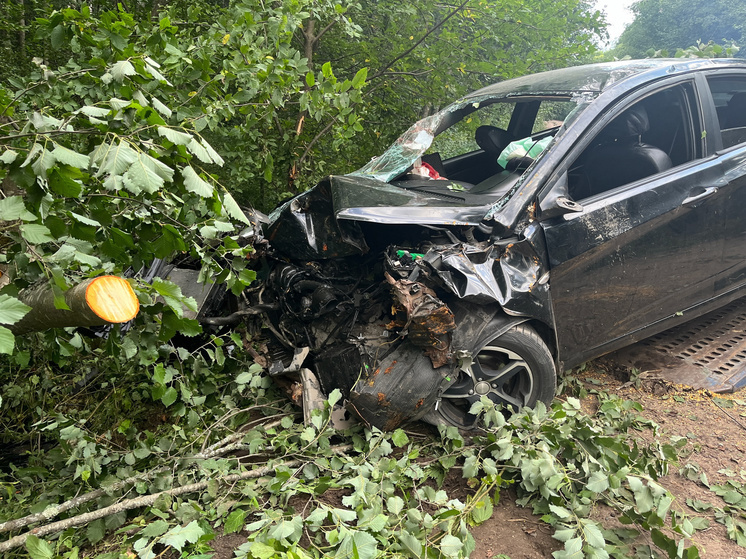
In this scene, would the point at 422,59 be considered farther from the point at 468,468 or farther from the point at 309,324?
the point at 468,468

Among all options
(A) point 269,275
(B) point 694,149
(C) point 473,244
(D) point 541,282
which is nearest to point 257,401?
(A) point 269,275

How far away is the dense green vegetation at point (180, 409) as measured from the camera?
4.48 ft

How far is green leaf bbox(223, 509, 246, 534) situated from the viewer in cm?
189

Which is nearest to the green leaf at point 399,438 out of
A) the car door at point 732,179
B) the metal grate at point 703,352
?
the metal grate at point 703,352

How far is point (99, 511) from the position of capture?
1.94 metres

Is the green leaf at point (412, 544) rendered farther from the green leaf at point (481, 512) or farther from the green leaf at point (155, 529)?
the green leaf at point (155, 529)

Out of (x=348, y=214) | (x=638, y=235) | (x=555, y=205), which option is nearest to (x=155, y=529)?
(x=348, y=214)

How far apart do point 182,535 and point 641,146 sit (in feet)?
10.6

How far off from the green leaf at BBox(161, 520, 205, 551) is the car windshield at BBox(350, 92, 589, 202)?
213cm

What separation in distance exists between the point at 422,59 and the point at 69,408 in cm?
483

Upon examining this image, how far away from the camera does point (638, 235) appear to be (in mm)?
2754

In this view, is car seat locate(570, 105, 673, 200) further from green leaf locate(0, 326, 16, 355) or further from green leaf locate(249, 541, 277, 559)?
green leaf locate(0, 326, 16, 355)

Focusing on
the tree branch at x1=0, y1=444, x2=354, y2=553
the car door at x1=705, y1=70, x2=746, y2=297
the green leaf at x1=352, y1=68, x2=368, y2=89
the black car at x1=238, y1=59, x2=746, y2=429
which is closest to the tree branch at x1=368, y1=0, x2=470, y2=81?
the black car at x1=238, y1=59, x2=746, y2=429

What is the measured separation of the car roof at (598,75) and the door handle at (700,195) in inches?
28.1
